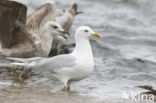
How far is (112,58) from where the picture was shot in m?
9.46

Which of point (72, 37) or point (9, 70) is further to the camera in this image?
point (72, 37)

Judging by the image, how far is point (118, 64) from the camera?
29.2 feet

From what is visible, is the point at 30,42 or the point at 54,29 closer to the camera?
the point at 54,29

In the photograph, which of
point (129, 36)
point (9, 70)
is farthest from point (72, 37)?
point (9, 70)

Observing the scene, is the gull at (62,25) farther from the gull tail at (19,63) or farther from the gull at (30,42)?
the gull tail at (19,63)

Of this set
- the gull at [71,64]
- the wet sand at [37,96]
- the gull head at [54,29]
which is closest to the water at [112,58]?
the wet sand at [37,96]

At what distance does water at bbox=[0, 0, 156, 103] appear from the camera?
20.8 feet

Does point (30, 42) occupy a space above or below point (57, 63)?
below

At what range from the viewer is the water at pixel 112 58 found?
6352 millimetres

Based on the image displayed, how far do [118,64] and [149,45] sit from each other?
2.55m

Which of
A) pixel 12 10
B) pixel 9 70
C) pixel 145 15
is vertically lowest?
pixel 145 15

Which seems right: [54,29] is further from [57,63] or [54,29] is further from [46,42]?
[57,63]

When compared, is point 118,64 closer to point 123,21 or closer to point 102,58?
point 102,58

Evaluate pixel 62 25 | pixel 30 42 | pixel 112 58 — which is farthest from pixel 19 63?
pixel 62 25
